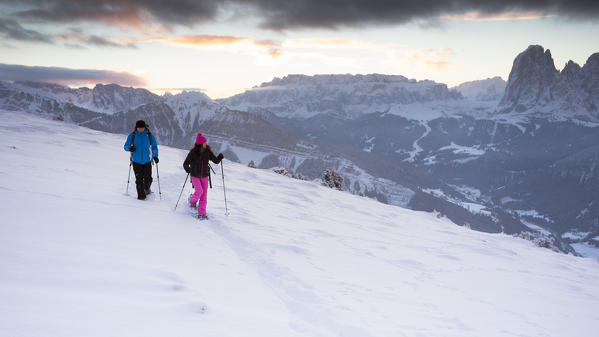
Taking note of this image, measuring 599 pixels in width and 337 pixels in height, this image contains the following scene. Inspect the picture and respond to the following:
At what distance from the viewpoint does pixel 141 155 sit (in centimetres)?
1229

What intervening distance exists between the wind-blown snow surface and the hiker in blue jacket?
0.83m

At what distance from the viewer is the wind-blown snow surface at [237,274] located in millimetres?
4875

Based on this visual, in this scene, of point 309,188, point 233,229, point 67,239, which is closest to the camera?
point 67,239

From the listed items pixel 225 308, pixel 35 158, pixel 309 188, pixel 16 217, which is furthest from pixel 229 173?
pixel 225 308

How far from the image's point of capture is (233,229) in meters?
10.8

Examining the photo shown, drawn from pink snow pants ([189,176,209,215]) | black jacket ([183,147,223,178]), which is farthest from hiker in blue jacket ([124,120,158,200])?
pink snow pants ([189,176,209,215])

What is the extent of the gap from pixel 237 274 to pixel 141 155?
6.97 meters

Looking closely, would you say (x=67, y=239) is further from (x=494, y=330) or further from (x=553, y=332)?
(x=553, y=332)

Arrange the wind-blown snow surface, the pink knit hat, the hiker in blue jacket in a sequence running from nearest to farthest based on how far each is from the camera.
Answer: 1. the wind-blown snow surface
2. the pink knit hat
3. the hiker in blue jacket

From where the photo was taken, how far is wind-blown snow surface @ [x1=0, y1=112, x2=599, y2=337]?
16.0ft

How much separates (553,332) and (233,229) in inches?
328

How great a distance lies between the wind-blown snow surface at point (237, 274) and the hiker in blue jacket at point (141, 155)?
0.83 m

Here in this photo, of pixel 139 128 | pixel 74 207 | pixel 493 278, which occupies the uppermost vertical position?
pixel 139 128

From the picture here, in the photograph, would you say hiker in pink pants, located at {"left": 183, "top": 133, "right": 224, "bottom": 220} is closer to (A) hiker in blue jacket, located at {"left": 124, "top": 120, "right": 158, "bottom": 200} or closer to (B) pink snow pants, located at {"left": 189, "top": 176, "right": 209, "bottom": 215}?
(B) pink snow pants, located at {"left": 189, "top": 176, "right": 209, "bottom": 215}
